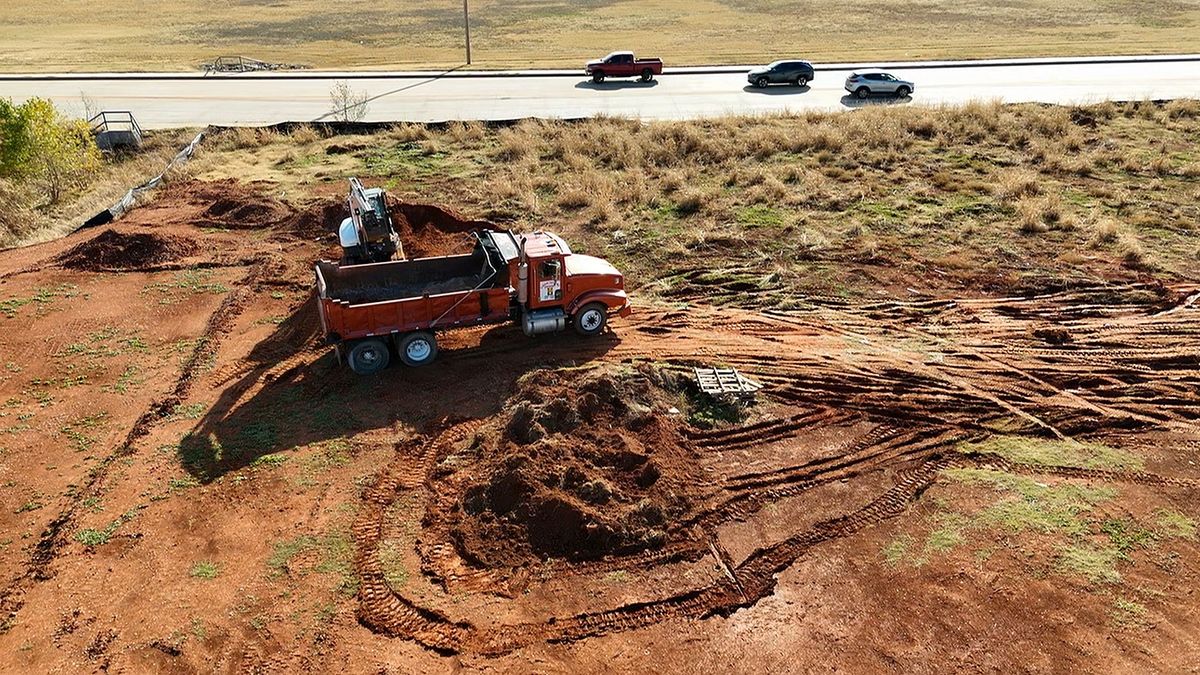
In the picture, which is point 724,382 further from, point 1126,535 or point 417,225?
point 417,225

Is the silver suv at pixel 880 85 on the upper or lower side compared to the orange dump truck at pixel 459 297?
upper

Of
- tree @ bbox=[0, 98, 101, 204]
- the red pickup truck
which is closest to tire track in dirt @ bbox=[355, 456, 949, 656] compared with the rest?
tree @ bbox=[0, 98, 101, 204]

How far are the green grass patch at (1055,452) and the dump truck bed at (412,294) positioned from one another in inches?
345

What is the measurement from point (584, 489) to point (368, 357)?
5.55 meters

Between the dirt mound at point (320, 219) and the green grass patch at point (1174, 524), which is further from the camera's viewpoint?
the dirt mound at point (320, 219)

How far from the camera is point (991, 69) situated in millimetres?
42031

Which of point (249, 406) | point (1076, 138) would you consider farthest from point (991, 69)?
point (249, 406)

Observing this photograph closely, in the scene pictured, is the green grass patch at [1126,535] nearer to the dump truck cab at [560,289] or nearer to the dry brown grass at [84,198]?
the dump truck cab at [560,289]

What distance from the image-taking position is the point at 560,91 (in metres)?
38.7

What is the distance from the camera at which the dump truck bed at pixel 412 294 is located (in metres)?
13.9

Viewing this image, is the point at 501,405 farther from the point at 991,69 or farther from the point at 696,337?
the point at 991,69

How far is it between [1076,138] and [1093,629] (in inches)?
940

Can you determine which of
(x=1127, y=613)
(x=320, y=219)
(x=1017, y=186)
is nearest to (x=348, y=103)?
(x=320, y=219)

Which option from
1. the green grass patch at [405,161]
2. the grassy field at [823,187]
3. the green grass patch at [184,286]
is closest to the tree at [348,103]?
the grassy field at [823,187]
